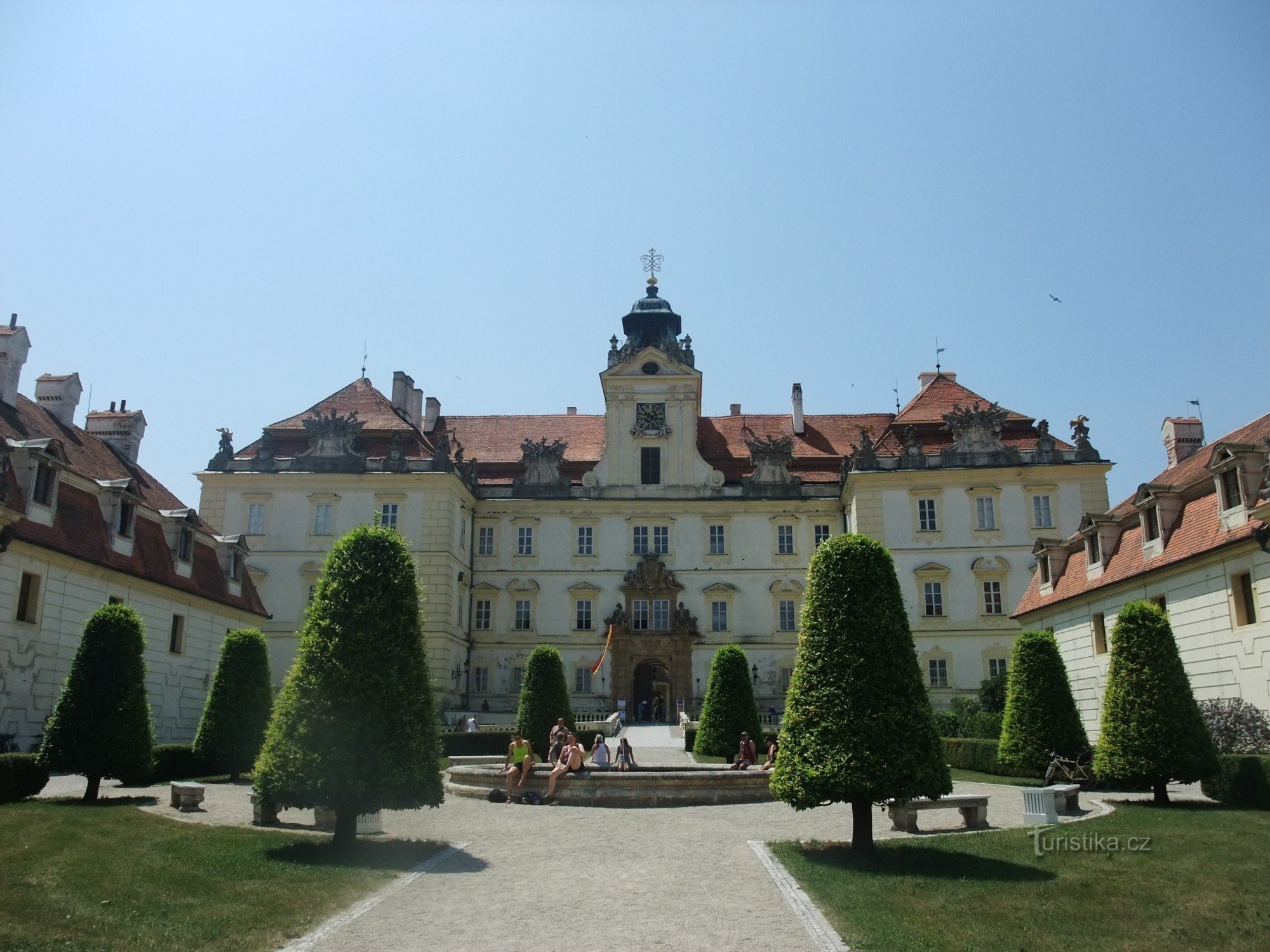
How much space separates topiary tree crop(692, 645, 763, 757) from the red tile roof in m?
9.17

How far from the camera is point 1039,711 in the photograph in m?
20.0

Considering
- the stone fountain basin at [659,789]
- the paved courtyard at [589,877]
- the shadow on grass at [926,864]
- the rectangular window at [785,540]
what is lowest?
the paved courtyard at [589,877]

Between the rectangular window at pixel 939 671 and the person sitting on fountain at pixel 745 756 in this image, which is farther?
the rectangular window at pixel 939 671

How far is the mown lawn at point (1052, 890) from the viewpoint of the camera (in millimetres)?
8727

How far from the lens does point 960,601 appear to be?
40.9 m

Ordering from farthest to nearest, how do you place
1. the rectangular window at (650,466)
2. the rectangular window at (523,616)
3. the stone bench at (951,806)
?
1. the rectangular window at (650,466)
2. the rectangular window at (523,616)
3. the stone bench at (951,806)

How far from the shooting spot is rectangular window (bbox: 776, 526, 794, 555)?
44375 mm

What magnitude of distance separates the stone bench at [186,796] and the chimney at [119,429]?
19.9m

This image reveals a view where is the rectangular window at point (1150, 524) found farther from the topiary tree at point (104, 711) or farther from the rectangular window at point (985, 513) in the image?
the topiary tree at point (104, 711)

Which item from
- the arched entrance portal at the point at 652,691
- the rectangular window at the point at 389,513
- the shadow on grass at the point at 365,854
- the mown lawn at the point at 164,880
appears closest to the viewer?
the mown lawn at the point at 164,880

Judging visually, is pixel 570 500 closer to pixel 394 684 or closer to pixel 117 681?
pixel 117 681

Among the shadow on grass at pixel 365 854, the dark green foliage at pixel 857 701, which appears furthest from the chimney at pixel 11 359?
the dark green foliage at pixel 857 701

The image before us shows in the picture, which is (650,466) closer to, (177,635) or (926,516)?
(926,516)

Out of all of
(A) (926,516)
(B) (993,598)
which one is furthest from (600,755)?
(B) (993,598)
